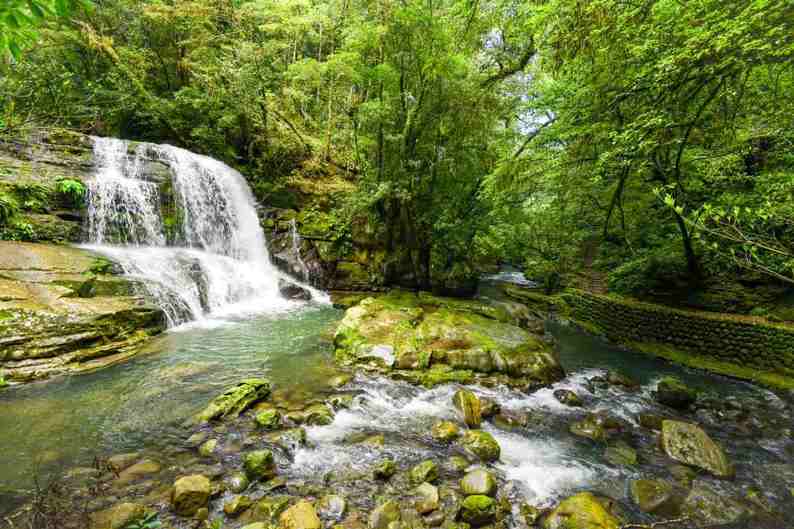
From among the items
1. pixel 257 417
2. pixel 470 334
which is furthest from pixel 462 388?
pixel 257 417

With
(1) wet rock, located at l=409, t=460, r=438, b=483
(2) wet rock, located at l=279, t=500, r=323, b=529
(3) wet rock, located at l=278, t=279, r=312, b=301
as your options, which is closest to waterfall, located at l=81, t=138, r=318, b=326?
(3) wet rock, located at l=278, t=279, r=312, b=301

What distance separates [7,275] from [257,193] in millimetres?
9430

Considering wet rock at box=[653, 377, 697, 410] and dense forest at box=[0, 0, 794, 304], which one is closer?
dense forest at box=[0, 0, 794, 304]

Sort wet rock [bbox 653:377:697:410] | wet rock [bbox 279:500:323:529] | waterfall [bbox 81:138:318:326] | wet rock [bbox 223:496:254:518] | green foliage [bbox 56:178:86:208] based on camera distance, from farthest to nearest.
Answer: green foliage [bbox 56:178:86:208], waterfall [bbox 81:138:318:326], wet rock [bbox 653:377:697:410], wet rock [bbox 223:496:254:518], wet rock [bbox 279:500:323:529]

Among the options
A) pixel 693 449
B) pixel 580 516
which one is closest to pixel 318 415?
pixel 580 516

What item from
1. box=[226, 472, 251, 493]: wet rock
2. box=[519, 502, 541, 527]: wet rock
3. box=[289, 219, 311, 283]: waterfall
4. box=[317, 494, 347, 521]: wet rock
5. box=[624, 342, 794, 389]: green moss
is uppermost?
box=[289, 219, 311, 283]: waterfall

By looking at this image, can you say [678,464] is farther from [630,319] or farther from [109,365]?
[109,365]

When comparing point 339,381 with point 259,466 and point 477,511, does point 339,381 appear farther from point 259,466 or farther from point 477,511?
point 477,511

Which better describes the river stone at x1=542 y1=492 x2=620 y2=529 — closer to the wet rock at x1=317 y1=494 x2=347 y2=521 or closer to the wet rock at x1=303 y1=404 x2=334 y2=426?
the wet rock at x1=317 y1=494 x2=347 y2=521

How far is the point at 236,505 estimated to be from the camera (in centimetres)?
292

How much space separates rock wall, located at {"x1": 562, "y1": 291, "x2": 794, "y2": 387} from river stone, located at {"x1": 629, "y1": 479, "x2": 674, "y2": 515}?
5.79m

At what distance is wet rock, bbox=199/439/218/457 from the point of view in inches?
142

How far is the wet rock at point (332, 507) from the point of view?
9.73 feet

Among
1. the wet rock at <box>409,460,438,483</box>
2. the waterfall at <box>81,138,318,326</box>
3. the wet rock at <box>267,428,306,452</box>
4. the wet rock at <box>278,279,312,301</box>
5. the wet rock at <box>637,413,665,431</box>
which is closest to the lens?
the wet rock at <box>409,460,438,483</box>
